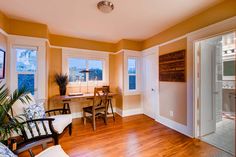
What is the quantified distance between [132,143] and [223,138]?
68.4 inches

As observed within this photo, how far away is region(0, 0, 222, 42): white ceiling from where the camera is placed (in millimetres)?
2059

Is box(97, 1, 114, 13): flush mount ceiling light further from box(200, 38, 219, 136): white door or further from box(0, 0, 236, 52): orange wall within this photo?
box(200, 38, 219, 136): white door

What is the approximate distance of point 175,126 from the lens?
9.29 feet

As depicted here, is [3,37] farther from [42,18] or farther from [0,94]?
[0,94]

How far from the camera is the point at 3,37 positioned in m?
2.40

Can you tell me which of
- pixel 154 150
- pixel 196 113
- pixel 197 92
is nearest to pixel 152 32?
pixel 197 92

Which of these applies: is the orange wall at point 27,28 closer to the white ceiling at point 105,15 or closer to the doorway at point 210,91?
the white ceiling at point 105,15

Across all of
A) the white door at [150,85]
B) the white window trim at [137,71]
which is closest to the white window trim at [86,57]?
the white window trim at [137,71]

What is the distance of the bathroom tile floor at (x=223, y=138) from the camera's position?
2086 millimetres

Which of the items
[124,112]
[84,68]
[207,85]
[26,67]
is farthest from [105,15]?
[124,112]

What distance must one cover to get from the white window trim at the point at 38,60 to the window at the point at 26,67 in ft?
0.22

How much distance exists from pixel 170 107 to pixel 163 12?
6.77ft

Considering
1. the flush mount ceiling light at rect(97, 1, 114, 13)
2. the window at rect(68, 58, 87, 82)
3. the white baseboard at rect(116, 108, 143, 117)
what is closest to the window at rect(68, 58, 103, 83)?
the window at rect(68, 58, 87, 82)

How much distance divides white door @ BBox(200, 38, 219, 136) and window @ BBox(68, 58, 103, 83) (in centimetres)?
279
